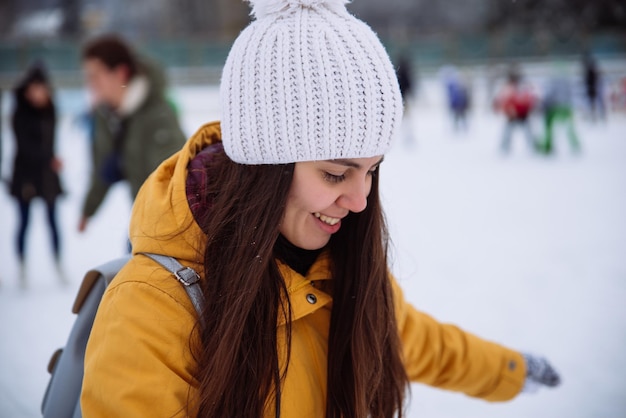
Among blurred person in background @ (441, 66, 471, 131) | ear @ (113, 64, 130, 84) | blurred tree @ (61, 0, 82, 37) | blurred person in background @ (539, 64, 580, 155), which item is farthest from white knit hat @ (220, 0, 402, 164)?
blurred tree @ (61, 0, 82, 37)

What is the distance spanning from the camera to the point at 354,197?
4.34 ft

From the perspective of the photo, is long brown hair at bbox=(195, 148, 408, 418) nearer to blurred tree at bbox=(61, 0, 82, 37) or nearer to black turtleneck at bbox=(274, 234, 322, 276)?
black turtleneck at bbox=(274, 234, 322, 276)

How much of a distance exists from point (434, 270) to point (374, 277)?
3.53m

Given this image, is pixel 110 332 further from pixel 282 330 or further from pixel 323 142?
pixel 323 142

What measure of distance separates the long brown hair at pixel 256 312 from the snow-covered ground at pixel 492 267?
0.96ft

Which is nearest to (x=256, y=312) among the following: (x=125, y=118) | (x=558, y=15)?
(x=125, y=118)

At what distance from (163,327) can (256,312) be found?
0.70 ft

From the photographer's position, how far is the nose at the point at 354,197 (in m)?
1.32

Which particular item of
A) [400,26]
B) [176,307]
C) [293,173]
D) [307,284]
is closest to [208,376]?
[176,307]

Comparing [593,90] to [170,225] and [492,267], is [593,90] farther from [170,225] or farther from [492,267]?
[170,225]

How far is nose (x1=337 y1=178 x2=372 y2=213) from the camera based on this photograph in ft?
4.34

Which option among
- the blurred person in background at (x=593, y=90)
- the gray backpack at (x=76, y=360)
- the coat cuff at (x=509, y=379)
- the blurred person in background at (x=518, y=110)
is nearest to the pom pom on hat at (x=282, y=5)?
the gray backpack at (x=76, y=360)

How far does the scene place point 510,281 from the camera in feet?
15.2

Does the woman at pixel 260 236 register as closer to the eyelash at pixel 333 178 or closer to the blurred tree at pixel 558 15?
the eyelash at pixel 333 178
